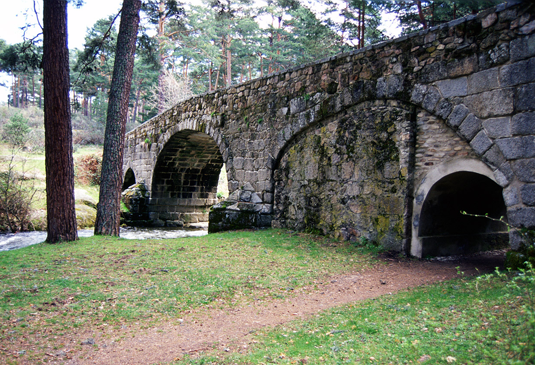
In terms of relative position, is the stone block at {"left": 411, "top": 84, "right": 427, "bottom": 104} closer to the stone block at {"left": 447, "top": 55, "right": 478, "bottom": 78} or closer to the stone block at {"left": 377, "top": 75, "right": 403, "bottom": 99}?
the stone block at {"left": 377, "top": 75, "right": 403, "bottom": 99}

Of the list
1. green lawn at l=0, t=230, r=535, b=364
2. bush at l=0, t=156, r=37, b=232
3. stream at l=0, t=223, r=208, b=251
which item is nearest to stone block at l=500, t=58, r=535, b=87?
green lawn at l=0, t=230, r=535, b=364

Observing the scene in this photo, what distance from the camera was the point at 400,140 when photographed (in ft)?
19.5

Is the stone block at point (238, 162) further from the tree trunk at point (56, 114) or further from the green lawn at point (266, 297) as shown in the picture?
the tree trunk at point (56, 114)

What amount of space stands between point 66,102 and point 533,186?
725 cm

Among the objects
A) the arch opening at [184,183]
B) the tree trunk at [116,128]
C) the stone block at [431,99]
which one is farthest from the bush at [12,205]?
the stone block at [431,99]

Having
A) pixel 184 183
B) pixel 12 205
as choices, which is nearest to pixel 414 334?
pixel 12 205

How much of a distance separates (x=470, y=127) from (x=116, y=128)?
6839 millimetres

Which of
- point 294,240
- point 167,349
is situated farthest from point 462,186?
point 167,349

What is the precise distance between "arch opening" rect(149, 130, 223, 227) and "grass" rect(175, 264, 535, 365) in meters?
10.6

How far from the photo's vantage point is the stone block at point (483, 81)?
15.6 feet

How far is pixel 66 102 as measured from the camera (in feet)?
22.8

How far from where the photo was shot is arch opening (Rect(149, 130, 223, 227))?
1408cm

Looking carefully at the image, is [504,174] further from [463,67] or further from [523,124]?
[463,67]

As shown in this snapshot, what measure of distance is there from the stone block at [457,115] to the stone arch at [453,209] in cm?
49
